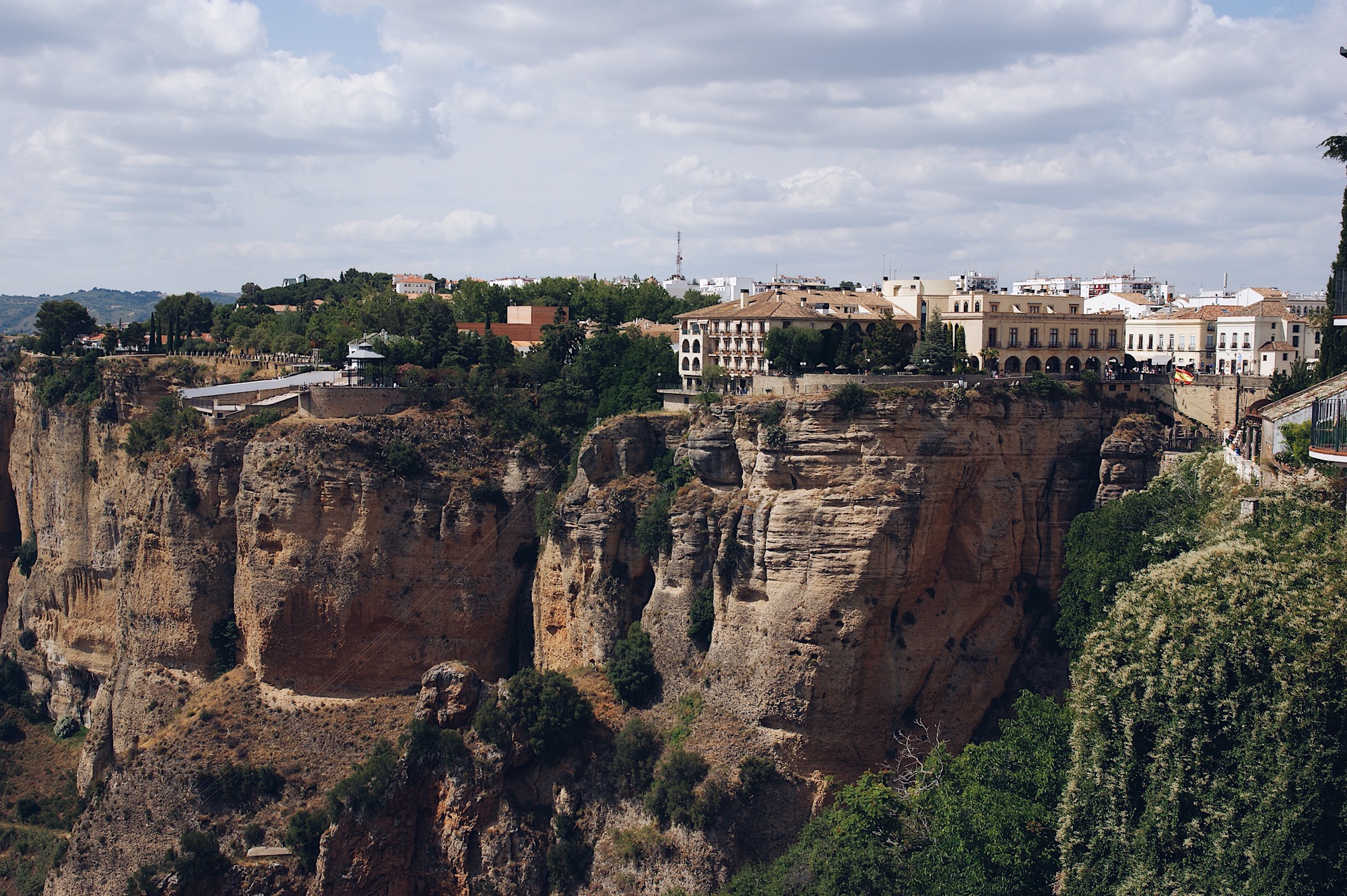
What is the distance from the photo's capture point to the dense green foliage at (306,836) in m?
36.2

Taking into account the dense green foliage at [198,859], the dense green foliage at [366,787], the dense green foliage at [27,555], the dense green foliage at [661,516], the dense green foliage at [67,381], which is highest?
the dense green foliage at [67,381]

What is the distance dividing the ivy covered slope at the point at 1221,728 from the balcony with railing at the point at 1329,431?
1.58 m

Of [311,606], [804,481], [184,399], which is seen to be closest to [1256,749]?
[804,481]

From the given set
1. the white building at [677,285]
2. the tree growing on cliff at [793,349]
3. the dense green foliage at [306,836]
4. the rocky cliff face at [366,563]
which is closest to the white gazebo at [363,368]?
the rocky cliff face at [366,563]

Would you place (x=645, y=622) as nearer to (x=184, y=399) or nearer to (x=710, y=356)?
(x=710, y=356)

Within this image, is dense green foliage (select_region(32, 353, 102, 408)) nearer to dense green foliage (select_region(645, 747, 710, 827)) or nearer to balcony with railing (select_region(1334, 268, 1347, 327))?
dense green foliage (select_region(645, 747, 710, 827))

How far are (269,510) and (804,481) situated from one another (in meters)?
17.1

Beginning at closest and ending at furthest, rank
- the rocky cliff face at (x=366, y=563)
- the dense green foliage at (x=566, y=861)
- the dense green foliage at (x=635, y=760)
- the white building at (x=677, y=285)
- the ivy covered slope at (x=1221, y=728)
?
the ivy covered slope at (x=1221, y=728)
the dense green foliage at (x=566, y=861)
the dense green foliage at (x=635, y=760)
the rocky cliff face at (x=366, y=563)
the white building at (x=677, y=285)

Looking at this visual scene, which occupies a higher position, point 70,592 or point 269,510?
point 269,510

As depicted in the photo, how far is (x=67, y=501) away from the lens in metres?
52.3

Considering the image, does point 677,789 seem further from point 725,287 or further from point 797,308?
point 725,287

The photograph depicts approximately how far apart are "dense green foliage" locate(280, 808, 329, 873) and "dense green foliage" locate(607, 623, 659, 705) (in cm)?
856

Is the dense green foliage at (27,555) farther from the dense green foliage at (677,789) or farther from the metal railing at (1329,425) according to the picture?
the metal railing at (1329,425)

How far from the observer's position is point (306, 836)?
36.2m
